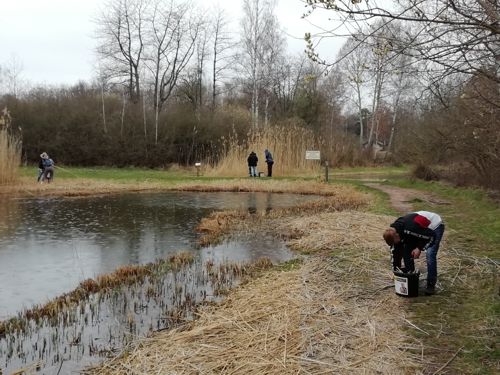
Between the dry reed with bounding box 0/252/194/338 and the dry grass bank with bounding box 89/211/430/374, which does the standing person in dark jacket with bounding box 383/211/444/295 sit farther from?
the dry reed with bounding box 0/252/194/338

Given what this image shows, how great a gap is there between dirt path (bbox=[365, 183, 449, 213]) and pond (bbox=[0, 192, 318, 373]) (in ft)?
10.9

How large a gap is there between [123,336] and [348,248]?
450cm

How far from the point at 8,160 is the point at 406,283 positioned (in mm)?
17620

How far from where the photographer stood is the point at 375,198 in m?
15.6

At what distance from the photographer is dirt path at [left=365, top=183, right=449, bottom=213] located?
44.5 ft

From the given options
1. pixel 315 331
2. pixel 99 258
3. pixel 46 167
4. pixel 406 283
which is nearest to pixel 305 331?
pixel 315 331

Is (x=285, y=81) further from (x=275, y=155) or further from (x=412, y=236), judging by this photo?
(x=412, y=236)

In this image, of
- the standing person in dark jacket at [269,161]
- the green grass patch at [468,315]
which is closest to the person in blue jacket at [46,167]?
the standing person in dark jacket at [269,161]

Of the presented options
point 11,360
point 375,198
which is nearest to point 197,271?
point 11,360

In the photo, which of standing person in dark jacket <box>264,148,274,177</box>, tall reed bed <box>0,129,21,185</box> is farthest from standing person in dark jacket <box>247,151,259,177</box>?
tall reed bed <box>0,129,21,185</box>

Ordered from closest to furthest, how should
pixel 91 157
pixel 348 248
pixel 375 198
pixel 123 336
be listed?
pixel 123 336
pixel 348 248
pixel 375 198
pixel 91 157

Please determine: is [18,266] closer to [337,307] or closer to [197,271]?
[197,271]

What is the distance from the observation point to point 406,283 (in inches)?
216

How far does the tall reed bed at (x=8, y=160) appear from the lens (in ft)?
61.1
